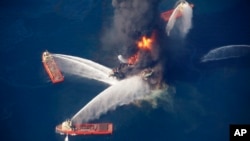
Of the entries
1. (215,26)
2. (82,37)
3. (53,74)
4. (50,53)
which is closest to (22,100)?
(53,74)

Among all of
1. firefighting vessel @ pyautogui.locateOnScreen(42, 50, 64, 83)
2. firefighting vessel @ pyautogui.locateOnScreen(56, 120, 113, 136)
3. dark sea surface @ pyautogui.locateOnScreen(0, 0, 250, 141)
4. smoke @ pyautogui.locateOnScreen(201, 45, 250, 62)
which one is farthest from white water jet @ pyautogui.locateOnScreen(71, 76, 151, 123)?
smoke @ pyautogui.locateOnScreen(201, 45, 250, 62)

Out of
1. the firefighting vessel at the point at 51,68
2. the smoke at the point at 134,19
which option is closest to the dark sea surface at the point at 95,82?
the firefighting vessel at the point at 51,68

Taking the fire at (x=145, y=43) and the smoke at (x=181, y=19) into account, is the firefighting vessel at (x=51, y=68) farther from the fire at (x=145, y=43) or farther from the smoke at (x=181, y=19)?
the smoke at (x=181, y=19)

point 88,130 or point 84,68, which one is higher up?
point 84,68

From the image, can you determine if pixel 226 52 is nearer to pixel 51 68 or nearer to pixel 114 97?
pixel 114 97

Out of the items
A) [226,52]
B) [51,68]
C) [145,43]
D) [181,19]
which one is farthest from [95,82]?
[226,52]

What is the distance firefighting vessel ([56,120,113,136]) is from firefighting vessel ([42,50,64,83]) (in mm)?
13836

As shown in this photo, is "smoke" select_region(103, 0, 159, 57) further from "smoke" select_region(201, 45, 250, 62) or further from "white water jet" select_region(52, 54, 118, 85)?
"smoke" select_region(201, 45, 250, 62)

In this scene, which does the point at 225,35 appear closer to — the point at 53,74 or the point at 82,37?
the point at 82,37

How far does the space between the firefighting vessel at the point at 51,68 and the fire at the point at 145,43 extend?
19.6 m

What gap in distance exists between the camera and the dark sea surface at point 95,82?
81688 mm

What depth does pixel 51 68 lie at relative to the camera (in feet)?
301

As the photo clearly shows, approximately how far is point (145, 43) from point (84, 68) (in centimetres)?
1585

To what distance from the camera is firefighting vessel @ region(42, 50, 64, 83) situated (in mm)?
89688
